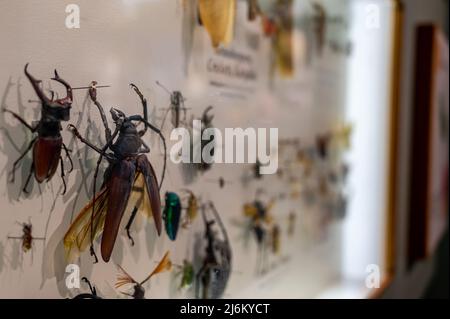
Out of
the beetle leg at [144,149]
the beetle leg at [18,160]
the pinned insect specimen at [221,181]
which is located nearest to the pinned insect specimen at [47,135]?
the beetle leg at [18,160]

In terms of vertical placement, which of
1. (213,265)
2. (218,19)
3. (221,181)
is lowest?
(213,265)

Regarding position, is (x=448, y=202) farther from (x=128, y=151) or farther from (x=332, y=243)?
(x=128, y=151)

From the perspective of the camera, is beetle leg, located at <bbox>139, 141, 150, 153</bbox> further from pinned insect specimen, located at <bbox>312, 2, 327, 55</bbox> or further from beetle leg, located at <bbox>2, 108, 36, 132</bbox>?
pinned insect specimen, located at <bbox>312, 2, 327, 55</bbox>

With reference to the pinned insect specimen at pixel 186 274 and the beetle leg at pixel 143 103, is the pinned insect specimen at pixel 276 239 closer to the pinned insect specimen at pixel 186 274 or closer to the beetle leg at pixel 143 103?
the pinned insect specimen at pixel 186 274

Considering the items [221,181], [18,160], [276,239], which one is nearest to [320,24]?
[276,239]

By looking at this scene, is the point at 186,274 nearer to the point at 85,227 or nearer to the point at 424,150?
the point at 85,227

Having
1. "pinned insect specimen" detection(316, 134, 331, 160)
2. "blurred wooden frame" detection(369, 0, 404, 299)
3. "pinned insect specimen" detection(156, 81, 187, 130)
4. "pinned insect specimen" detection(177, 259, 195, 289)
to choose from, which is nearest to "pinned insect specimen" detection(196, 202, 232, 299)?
"pinned insect specimen" detection(177, 259, 195, 289)
